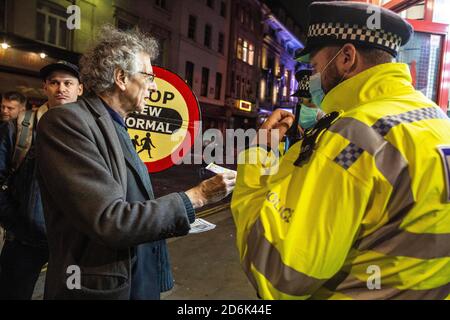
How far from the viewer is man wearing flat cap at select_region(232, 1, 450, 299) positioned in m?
1.05

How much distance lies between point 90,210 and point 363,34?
124 centimetres

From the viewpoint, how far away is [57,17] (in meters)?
16.0

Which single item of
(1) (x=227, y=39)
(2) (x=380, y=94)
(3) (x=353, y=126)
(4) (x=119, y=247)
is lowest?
(4) (x=119, y=247)

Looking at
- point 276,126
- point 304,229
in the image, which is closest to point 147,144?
point 276,126

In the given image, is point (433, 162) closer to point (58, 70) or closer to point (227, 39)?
point (58, 70)

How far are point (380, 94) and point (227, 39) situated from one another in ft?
103

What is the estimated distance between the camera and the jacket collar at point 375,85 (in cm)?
126

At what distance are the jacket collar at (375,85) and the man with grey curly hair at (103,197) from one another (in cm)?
73

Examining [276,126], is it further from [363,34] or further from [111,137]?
[111,137]

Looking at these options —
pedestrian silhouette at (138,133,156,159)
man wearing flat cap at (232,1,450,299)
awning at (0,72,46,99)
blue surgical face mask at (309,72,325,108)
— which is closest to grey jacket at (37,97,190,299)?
man wearing flat cap at (232,1,450,299)

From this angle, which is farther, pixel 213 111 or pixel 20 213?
pixel 213 111

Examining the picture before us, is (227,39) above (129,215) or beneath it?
above

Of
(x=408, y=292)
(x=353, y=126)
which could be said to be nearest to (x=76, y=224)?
(x=353, y=126)

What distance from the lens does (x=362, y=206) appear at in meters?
1.04
